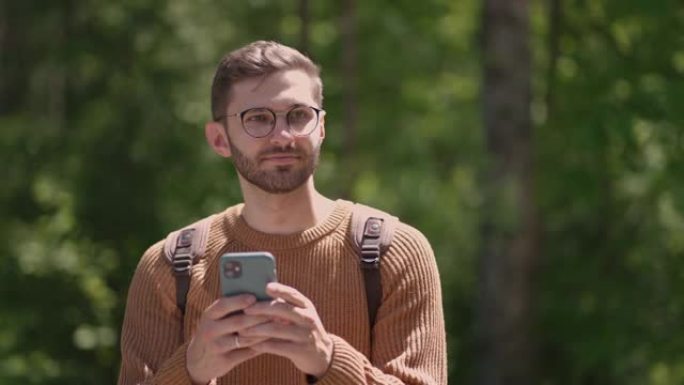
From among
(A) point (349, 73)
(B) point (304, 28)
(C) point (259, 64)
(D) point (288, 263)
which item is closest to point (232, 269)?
(D) point (288, 263)

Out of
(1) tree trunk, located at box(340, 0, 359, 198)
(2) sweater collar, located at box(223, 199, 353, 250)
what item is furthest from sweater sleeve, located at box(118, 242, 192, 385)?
(1) tree trunk, located at box(340, 0, 359, 198)

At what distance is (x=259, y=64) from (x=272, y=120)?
140 millimetres

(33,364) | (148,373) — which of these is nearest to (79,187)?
(33,364)

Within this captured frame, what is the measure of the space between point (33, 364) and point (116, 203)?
1.51m

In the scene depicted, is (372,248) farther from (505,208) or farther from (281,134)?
(505,208)

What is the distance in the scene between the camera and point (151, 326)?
3.94 meters

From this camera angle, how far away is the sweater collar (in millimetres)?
3914

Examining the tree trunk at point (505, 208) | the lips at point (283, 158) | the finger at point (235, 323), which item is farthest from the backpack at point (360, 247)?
the tree trunk at point (505, 208)

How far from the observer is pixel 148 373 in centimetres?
389

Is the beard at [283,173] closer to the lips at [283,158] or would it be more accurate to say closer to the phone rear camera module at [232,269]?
the lips at [283,158]

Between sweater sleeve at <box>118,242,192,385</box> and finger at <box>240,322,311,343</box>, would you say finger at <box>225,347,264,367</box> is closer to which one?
finger at <box>240,322,311,343</box>

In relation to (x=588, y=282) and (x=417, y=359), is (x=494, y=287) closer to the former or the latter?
(x=588, y=282)

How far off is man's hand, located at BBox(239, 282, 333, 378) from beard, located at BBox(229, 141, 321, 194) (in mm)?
427

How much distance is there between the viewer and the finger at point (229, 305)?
3.46 metres
